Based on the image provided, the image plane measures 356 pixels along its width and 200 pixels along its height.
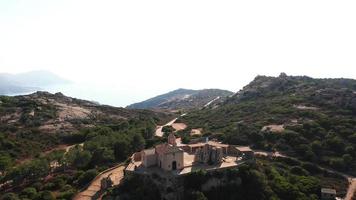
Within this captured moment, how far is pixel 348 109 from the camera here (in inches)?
3273

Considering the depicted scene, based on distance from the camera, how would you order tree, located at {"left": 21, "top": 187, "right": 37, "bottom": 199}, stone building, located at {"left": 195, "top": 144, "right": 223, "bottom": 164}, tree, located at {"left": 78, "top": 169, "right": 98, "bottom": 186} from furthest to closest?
tree, located at {"left": 78, "top": 169, "right": 98, "bottom": 186}, tree, located at {"left": 21, "top": 187, "right": 37, "bottom": 199}, stone building, located at {"left": 195, "top": 144, "right": 223, "bottom": 164}

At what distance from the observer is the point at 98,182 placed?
163 feet

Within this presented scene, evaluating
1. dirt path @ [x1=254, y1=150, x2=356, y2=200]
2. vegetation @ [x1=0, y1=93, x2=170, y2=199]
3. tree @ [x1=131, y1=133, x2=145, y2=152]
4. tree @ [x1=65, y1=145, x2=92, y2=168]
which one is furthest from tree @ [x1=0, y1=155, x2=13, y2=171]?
dirt path @ [x1=254, y1=150, x2=356, y2=200]

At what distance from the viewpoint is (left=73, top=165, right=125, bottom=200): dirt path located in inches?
1819

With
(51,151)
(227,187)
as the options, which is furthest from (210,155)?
(51,151)

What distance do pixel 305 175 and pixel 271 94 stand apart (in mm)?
60570

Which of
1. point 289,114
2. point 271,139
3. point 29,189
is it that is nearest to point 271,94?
point 289,114

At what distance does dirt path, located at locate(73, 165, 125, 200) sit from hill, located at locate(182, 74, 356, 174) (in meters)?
24.5

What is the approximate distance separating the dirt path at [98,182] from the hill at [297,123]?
80.5ft

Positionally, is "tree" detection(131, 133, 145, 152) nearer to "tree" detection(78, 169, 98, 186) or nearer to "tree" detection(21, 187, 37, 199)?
"tree" detection(78, 169, 98, 186)

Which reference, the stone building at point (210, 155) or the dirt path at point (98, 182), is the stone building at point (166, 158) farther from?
the dirt path at point (98, 182)

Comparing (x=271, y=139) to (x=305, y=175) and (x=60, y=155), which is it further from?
(x=60, y=155)

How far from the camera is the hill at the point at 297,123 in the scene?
63.4 m

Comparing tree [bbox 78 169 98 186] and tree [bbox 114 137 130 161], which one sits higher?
tree [bbox 114 137 130 161]
